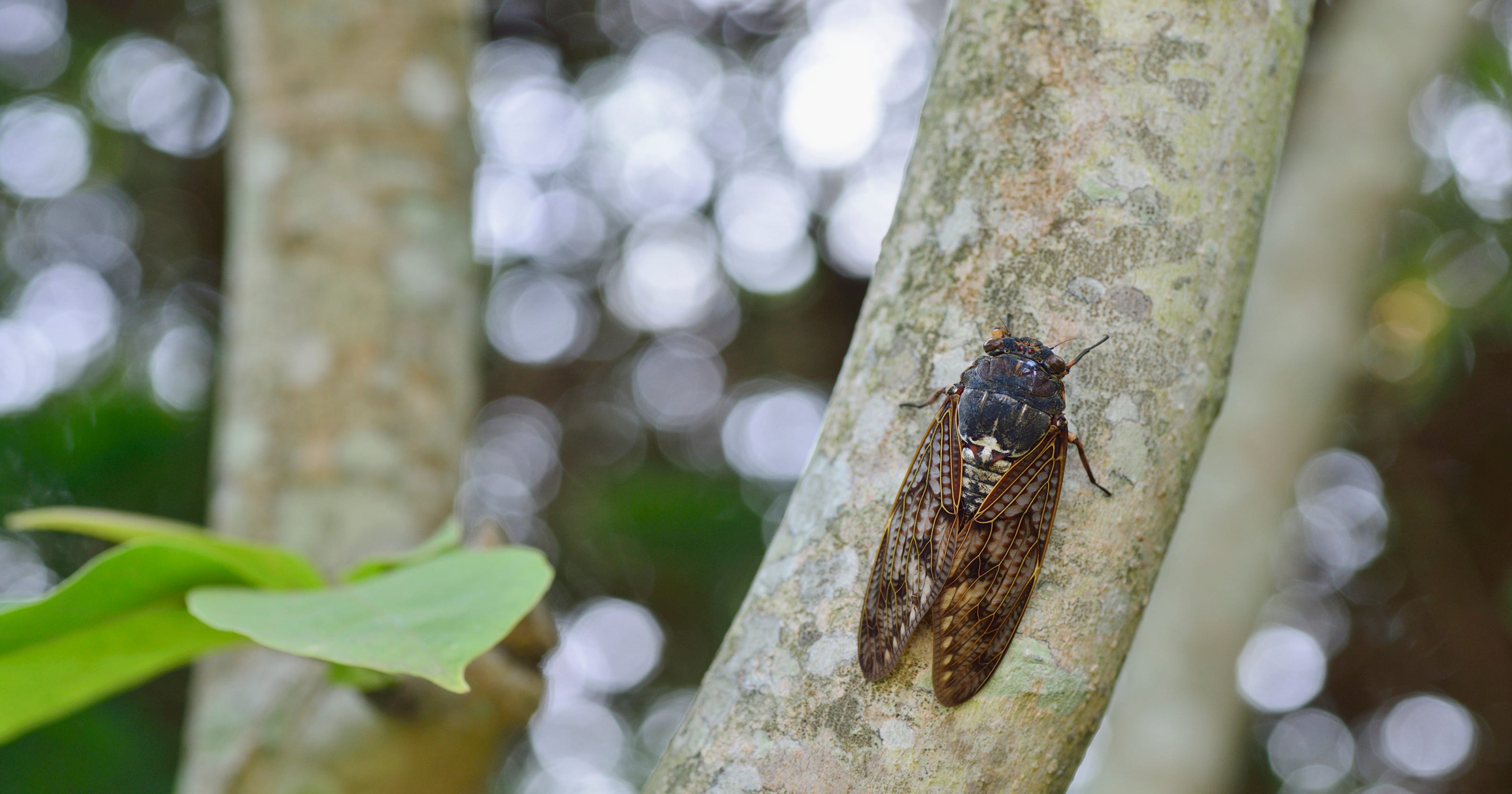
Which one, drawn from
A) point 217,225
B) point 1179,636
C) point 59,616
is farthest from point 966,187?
point 217,225

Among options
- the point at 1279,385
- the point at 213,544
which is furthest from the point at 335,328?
the point at 1279,385

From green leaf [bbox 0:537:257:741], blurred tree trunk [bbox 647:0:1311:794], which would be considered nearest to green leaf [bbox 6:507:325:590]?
green leaf [bbox 0:537:257:741]

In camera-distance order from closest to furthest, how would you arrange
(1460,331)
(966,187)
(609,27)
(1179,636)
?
1. (966,187)
2. (1179,636)
3. (1460,331)
4. (609,27)

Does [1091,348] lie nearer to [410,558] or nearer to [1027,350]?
[1027,350]

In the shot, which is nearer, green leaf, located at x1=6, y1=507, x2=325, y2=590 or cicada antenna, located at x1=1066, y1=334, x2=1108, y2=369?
cicada antenna, located at x1=1066, y1=334, x2=1108, y2=369

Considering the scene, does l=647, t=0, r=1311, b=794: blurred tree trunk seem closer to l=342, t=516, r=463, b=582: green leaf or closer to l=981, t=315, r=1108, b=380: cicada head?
l=981, t=315, r=1108, b=380: cicada head

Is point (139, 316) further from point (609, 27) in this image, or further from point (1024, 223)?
point (1024, 223)

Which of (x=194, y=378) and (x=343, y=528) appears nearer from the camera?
(x=343, y=528)
